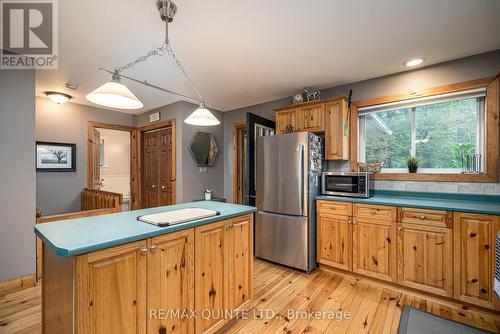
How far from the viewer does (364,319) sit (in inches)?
74.9

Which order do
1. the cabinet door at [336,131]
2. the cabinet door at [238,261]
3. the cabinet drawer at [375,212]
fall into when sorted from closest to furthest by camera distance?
the cabinet door at [238,261] < the cabinet drawer at [375,212] < the cabinet door at [336,131]

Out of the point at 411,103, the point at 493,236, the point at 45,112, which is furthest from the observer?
the point at 45,112

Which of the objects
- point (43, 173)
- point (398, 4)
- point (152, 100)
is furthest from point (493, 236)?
point (43, 173)

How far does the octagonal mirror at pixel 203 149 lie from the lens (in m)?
4.06

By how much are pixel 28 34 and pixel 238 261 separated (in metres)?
2.75

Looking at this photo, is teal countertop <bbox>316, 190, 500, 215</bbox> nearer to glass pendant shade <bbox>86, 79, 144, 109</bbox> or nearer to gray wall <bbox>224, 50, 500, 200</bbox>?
gray wall <bbox>224, 50, 500, 200</bbox>

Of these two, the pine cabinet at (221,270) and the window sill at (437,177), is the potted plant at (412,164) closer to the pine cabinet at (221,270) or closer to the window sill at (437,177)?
the window sill at (437,177)

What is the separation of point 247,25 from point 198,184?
2.93m

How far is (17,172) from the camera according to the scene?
7.68 ft

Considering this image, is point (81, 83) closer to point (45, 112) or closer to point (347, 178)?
point (45, 112)

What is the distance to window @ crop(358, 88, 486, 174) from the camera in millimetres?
2393

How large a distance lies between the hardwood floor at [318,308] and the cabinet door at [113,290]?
0.89m

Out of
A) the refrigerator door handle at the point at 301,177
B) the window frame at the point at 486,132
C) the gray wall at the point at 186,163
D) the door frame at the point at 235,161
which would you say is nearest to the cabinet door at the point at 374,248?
the refrigerator door handle at the point at 301,177

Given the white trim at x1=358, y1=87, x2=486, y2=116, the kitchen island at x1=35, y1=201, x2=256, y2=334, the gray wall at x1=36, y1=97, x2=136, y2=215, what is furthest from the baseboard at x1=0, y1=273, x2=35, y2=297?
the white trim at x1=358, y1=87, x2=486, y2=116
